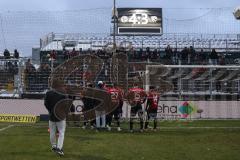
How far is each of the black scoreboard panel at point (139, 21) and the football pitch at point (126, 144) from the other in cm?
3581

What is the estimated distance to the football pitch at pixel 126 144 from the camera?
1381 centimetres

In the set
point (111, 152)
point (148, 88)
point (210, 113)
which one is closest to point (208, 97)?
point (210, 113)

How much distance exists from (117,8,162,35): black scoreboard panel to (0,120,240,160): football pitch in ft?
117

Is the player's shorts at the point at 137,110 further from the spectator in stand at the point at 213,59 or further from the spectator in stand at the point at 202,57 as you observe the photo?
the spectator in stand at the point at 202,57

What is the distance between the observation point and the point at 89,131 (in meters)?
21.2

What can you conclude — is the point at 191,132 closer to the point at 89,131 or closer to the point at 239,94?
the point at 89,131

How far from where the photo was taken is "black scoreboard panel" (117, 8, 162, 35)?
57031 mm

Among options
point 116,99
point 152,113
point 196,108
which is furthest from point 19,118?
point 196,108

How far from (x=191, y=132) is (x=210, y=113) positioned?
8.57 meters

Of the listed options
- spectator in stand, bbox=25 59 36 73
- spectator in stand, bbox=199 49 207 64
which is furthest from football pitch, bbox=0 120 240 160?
spectator in stand, bbox=199 49 207 64

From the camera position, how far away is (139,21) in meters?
57.4

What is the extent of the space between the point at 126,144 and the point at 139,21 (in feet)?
137

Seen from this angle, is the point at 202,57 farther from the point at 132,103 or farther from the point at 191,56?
the point at 132,103

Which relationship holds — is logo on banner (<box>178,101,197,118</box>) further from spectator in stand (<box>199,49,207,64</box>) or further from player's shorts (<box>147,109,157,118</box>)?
spectator in stand (<box>199,49,207,64</box>)
